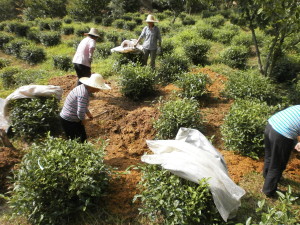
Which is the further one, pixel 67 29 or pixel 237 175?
pixel 67 29

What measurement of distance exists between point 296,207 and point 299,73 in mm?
5598

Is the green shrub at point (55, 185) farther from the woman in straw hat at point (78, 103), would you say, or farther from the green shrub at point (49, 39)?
the green shrub at point (49, 39)

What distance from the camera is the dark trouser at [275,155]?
2.72 m

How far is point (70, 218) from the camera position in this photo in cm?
283

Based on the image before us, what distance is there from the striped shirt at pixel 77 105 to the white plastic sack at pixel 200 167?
1283 mm


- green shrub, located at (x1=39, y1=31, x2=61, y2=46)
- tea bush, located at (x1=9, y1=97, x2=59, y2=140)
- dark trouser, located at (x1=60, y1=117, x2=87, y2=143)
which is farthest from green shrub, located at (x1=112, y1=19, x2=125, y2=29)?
dark trouser, located at (x1=60, y1=117, x2=87, y2=143)

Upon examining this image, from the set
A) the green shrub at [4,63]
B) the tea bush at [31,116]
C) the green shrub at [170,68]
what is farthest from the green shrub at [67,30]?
the tea bush at [31,116]

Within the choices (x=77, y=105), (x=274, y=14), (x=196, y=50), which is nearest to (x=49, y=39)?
(x=196, y=50)

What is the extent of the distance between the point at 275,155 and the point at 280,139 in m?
0.25

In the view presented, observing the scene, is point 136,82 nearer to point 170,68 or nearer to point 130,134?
point 170,68

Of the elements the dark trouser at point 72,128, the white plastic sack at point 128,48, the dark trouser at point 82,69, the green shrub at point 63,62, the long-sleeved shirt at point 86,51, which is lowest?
the green shrub at point 63,62

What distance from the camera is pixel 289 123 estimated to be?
263 cm

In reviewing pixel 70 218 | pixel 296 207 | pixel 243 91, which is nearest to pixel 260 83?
pixel 243 91

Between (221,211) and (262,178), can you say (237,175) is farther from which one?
(221,211)
